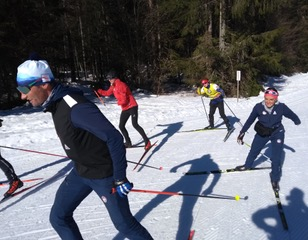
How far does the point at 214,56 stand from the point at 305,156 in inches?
465

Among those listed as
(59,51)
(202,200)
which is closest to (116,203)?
(202,200)

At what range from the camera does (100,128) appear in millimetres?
2166

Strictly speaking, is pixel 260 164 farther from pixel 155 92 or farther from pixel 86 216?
pixel 155 92

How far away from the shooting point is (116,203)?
2404mm

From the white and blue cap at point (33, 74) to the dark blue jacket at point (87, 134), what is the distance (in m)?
0.12

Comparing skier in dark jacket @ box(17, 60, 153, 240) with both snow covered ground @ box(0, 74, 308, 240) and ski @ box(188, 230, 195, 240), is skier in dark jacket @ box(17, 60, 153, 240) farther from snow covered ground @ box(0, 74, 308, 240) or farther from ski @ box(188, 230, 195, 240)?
snow covered ground @ box(0, 74, 308, 240)

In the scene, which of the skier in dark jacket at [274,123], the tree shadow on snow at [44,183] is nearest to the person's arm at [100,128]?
the tree shadow on snow at [44,183]

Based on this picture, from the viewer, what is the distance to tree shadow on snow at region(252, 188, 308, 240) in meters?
3.61

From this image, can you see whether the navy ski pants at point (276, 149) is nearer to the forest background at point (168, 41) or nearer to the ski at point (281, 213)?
the ski at point (281, 213)

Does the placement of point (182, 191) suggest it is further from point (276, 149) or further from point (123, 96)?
point (123, 96)

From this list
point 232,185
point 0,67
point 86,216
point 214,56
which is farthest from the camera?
point 214,56

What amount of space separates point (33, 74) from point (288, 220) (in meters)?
3.50

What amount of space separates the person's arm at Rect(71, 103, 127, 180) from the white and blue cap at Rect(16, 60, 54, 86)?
338mm

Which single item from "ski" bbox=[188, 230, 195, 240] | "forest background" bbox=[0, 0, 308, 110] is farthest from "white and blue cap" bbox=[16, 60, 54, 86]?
"forest background" bbox=[0, 0, 308, 110]
